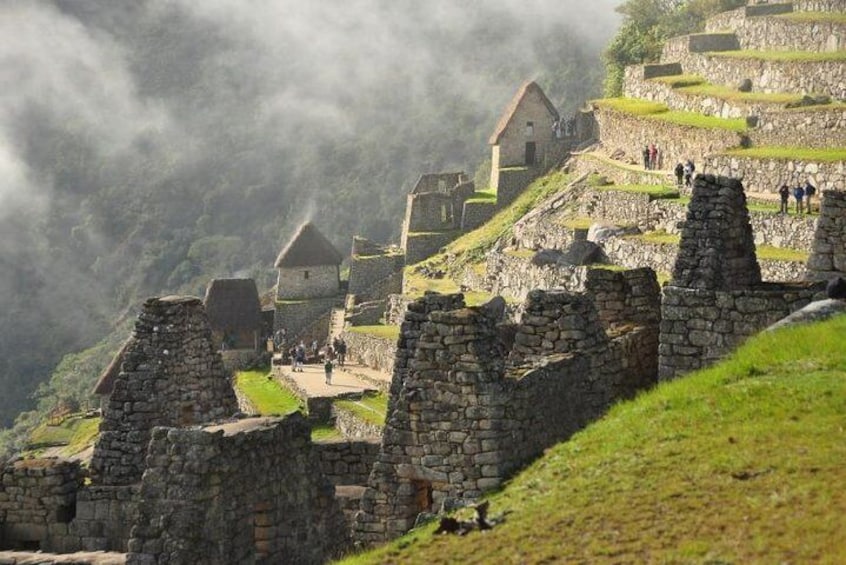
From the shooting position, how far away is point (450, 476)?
1719 cm

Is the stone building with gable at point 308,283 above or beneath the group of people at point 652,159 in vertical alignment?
beneath

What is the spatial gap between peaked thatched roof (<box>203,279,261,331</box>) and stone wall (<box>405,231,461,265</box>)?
15263mm

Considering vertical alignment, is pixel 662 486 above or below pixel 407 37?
below

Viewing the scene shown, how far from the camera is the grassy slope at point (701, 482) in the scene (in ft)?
45.0

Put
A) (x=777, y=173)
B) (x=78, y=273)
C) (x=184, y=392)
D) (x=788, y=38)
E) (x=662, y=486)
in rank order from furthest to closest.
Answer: (x=78, y=273), (x=788, y=38), (x=777, y=173), (x=184, y=392), (x=662, y=486)

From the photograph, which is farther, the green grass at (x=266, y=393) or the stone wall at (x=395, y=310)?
the stone wall at (x=395, y=310)

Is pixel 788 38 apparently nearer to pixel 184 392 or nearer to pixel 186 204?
pixel 184 392

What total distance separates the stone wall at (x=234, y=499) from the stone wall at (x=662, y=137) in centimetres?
4249

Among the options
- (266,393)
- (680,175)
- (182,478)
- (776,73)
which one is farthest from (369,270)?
(182,478)

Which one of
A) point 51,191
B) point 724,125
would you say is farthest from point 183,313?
point 51,191

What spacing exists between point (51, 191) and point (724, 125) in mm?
108185

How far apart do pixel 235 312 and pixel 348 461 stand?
45.1 metres

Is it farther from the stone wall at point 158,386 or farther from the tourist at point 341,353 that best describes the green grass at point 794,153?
the stone wall at point 158,386

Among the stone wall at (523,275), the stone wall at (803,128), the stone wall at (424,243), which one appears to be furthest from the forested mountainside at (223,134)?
the stone wall at (803,128)
